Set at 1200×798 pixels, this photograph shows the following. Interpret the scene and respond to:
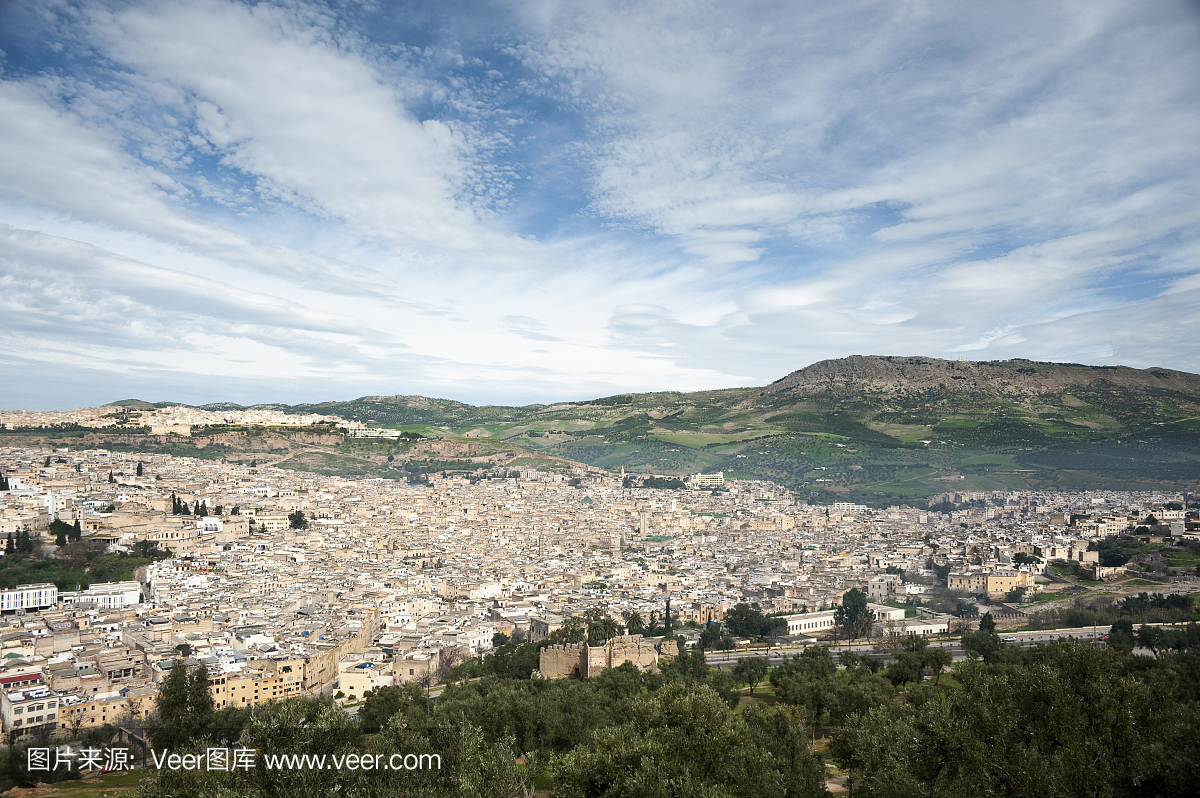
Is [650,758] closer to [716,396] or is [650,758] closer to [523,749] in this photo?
[523,749]

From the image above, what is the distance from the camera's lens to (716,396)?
7343 inches

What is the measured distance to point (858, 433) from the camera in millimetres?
132500

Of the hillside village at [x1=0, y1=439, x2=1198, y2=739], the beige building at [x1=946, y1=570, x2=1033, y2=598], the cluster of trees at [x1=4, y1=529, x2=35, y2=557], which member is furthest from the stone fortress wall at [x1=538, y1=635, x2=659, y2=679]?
the cluster of trees at [x1=4, y1=529, x2=35, y2=557]

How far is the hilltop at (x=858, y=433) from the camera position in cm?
10356

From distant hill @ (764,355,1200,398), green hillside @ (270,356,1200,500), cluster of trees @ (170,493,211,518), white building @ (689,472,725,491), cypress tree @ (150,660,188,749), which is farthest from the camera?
distant hill @ (764,355,1200,398)

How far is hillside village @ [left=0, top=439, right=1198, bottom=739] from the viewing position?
30.8 m

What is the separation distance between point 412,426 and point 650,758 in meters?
149

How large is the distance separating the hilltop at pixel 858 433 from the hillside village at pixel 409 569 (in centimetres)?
1219

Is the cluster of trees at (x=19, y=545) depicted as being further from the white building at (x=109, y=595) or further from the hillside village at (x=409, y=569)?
the white building at (x=109, y=595)

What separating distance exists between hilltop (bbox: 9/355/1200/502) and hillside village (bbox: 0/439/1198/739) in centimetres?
1219

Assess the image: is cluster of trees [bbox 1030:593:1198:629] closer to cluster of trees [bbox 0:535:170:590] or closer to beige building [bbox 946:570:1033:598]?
beige building [bbox 946:570:1033:598]

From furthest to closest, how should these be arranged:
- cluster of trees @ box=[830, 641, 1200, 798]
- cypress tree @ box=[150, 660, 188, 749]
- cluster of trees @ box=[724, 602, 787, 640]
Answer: cluster of trees @ box=[724, 602, 787, 640] < cypress tree @ box=[150, 660, 188, 749] < cluster of trees @ box=[830, 641, 1200, 798]


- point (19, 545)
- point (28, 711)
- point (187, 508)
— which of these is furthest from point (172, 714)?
point (187, 508)

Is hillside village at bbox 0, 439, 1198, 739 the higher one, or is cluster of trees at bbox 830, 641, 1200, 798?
cluster of trees at bbox 830, 641, 1200, 798
